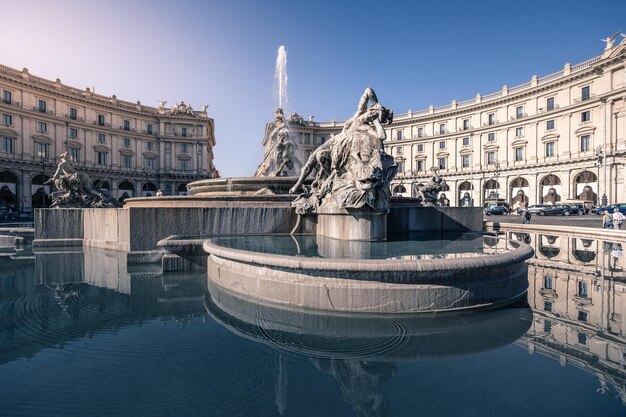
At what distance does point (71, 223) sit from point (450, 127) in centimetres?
6218

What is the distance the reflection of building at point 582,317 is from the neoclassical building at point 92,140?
134 ft

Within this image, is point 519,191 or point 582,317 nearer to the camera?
point 582,317

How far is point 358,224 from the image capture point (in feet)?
22.9

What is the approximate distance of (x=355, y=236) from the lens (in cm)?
700

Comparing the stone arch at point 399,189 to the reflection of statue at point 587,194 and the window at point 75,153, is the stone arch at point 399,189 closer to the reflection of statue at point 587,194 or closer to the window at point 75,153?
the reflection of statue at point 587,194

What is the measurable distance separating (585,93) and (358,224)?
53139 millimetres

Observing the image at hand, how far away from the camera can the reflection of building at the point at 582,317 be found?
302cm

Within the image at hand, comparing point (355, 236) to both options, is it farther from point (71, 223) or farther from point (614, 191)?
point (614, 191)

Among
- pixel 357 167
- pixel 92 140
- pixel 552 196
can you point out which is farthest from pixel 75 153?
pixel 552 196

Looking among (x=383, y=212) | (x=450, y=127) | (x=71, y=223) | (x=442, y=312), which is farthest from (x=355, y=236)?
(x=450, y=127)

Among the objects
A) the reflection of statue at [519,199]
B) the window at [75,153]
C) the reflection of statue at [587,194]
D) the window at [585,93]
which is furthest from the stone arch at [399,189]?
the window at [75,153]

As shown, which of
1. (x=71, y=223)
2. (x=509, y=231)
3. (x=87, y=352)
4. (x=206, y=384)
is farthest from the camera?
(x=509, y=231)

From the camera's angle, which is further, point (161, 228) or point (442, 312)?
point (161, 228)

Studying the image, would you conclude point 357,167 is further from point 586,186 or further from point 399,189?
point 399,189
